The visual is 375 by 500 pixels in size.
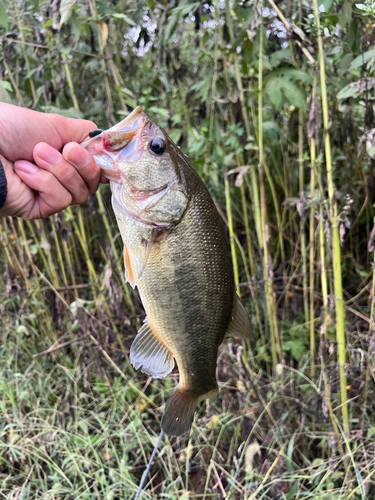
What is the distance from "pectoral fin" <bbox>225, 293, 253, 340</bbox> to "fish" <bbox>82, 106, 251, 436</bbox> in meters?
0.04

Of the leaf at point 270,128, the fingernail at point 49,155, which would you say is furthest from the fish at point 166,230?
the leaf at point 270,128

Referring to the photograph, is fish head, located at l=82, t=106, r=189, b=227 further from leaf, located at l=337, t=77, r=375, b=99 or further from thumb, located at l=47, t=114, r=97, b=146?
leaf, located at l=337, t=77, r=375, b=99

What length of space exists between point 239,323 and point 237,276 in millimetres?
1187

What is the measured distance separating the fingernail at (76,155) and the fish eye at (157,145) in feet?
0.63

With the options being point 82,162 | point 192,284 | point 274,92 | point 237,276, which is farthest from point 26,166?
point 237,276

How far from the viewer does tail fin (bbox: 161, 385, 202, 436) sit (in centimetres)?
121

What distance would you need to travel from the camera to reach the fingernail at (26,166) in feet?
3.97

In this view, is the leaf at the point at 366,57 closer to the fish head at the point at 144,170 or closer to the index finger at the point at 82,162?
the fish head at the point at 144,170

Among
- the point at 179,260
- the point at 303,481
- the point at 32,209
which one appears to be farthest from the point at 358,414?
the point at 32,209

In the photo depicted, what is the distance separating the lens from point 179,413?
1.25 metres

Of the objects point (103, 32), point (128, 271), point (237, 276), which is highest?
point (103, 32)

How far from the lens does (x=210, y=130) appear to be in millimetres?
1832

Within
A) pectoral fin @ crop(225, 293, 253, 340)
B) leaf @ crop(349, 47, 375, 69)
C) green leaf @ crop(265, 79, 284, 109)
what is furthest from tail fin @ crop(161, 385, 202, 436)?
leaf @ crop(349, 47, 375, 69)

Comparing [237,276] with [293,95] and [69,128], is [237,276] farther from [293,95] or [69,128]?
[69,128]
